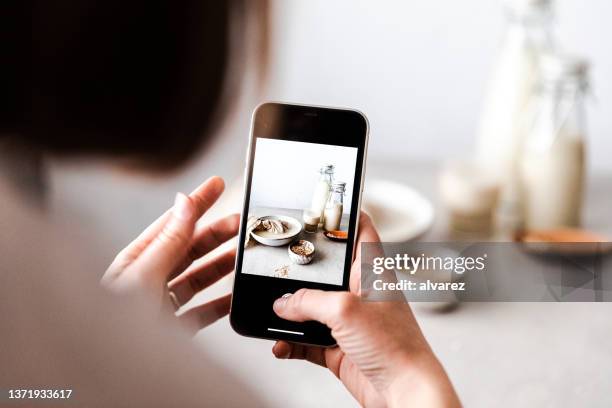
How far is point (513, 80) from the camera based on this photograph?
2.09 feet

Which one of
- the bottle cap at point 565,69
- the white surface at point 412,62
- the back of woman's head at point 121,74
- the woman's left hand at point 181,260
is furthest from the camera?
the white surface at point 412,62

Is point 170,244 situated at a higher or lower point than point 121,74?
lower

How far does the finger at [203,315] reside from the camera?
1.53ft

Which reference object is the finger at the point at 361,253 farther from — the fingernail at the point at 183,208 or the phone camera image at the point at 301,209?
the fingernail at the point at 183,208

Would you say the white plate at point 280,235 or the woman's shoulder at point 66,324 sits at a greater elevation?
the white plate at point 280,235

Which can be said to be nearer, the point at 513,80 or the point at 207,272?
the point at 207,272

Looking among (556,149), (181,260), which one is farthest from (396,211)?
(181,260)

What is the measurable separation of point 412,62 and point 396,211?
0.32 meters

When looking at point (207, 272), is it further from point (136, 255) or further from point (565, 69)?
point (565, 69)

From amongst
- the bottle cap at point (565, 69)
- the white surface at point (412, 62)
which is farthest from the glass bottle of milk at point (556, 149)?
the white surface at point (412, 62)

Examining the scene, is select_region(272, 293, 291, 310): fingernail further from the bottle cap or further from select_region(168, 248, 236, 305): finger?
the bottle cap

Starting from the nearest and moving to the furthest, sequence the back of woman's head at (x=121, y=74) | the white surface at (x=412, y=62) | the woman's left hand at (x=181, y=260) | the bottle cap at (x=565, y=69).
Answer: the back of woman's head at (x=121, y=74) < the woman's left hand at (x=181, y=260) < the bottle cap at (x=565, y=69) < the white surface at (x=412, y=62)

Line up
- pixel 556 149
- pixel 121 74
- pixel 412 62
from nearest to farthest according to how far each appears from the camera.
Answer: pixel 121 74
pixel 556 149
pixel 412 62

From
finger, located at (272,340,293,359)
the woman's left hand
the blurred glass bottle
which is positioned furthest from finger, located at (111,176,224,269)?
the blurred glass bottle
